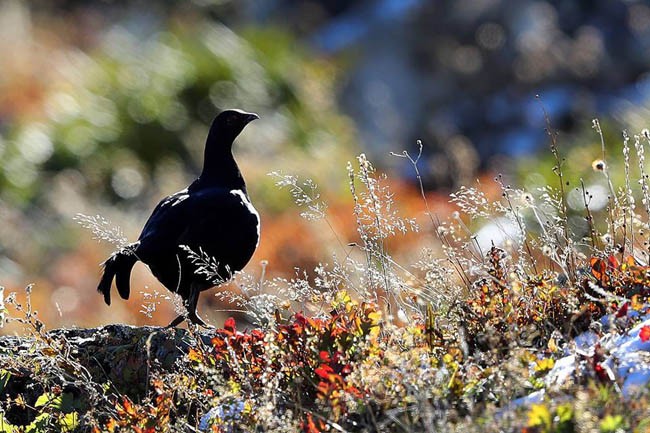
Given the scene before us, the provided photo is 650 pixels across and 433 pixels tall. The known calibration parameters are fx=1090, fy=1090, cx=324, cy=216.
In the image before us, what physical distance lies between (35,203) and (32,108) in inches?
105

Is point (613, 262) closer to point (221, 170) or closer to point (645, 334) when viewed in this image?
point (645, 334)

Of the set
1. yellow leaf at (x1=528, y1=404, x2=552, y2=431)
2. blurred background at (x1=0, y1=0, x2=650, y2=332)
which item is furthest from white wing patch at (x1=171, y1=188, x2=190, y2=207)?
yellow leaf at (x1=528, y1=404, x2=552, y2=431)

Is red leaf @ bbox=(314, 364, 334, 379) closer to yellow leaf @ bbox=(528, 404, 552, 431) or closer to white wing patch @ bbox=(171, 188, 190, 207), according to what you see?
yellow leaf @ bbox=(528, 404, 552, 431)

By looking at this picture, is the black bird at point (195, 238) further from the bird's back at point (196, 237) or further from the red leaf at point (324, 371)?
the red leaf at point (324, 371)

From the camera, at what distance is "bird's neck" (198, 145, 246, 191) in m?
5.96

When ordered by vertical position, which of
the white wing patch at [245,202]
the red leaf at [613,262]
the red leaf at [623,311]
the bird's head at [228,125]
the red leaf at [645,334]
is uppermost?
the bird's head at [228,125]

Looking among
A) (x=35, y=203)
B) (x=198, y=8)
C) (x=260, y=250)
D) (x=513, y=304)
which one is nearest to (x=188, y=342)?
(x=513, y=304)

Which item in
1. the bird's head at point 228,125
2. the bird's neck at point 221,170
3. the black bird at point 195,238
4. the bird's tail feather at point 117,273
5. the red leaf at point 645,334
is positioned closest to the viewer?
the red leaf at point 645,334

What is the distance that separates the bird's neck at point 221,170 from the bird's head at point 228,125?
10cm

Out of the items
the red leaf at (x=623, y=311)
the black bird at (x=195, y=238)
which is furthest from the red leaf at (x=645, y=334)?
the black bird at (x=195, y=238)

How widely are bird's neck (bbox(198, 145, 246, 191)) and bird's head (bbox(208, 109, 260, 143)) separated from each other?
96mm

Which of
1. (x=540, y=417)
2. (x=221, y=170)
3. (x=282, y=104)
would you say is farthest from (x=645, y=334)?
(x=282, y=104)

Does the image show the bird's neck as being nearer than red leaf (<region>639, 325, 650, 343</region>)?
No

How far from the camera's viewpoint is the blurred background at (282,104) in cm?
1067
